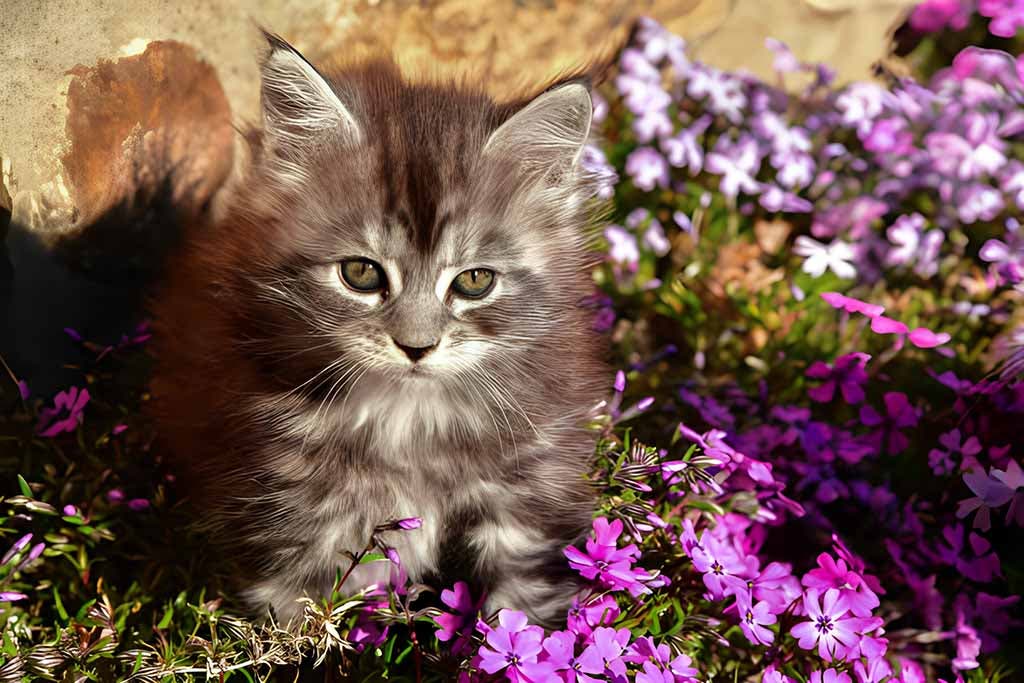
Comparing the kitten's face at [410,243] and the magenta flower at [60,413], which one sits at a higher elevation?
the kitten's face at [410,243]

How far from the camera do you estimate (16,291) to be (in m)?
2.12

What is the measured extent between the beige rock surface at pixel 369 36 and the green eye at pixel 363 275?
2.70ft

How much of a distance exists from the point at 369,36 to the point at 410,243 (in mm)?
1409

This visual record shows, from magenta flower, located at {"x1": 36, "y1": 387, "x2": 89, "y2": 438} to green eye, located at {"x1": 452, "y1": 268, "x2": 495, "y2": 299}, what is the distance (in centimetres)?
102

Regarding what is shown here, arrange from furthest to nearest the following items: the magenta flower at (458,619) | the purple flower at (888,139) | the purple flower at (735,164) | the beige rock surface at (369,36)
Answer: the purple flower at (888,139) → the purple flower at (735,164) → the beige rock surface at (369,36) → the magenta flower at (458,619)

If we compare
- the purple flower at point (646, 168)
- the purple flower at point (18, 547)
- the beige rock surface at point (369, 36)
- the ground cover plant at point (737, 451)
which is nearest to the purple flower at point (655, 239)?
the ground cover plant at point (737, 451)

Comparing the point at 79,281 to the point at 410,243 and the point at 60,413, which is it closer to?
the point at 60,413

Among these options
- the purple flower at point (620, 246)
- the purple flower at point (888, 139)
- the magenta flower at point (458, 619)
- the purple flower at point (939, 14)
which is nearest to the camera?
the magenta flower at point (458, 619)

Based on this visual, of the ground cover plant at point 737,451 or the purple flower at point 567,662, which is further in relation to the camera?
the ground cover plant at point 737,451

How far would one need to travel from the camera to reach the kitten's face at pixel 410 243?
5.15 ft

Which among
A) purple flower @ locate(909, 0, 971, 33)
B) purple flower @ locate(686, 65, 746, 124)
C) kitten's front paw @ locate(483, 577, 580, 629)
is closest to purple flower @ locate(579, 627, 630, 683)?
kitten's front paw @ locate(483, 577, 580, 629)

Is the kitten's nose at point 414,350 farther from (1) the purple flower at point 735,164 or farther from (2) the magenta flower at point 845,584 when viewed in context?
(1) the purple flower at point 735,164

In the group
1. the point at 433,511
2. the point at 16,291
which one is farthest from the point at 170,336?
the point at 433,511

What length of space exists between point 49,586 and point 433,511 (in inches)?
38.2
